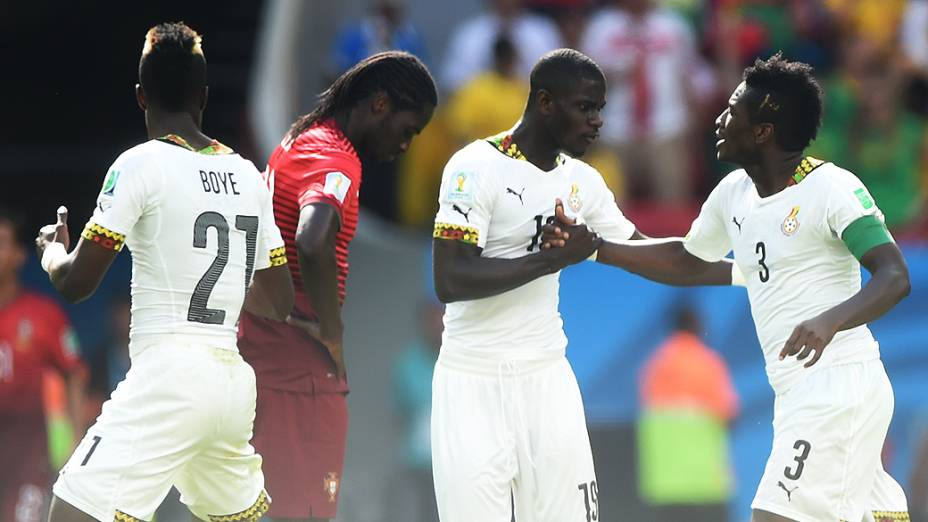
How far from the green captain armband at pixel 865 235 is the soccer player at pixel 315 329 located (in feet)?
6.52

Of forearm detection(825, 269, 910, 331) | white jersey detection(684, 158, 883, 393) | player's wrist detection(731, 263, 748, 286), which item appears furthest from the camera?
player's wrist detection(731, 263, 748, 286)

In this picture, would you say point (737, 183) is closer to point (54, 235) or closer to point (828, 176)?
point (828, 176)

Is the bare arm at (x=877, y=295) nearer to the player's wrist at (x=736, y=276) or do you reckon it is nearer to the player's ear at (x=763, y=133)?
the player's ear at (x=763, y=133)

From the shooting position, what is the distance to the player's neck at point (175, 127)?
6.16 meters

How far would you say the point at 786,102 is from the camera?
21.6ft

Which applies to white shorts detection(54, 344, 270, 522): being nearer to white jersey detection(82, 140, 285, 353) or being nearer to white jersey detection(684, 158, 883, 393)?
white jersey detection(82, 140, 285, 353)

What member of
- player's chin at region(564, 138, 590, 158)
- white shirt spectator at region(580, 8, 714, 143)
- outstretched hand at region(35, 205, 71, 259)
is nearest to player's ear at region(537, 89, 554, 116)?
player's chin at region(564, 138, 590, 158)

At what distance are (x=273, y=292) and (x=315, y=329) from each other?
1.60ft

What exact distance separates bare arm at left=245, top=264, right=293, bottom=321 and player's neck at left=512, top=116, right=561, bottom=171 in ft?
3.77

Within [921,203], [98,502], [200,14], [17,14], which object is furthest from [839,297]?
[17,14]

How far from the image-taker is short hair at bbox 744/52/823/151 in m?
6.57

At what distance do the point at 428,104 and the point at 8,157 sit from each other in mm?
11621

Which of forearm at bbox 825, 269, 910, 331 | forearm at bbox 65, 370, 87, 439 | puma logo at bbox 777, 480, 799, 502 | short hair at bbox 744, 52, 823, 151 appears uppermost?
short hair at bbox 744, 52, 823, 151

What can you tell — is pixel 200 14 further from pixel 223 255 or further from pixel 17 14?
pixel 223 255
